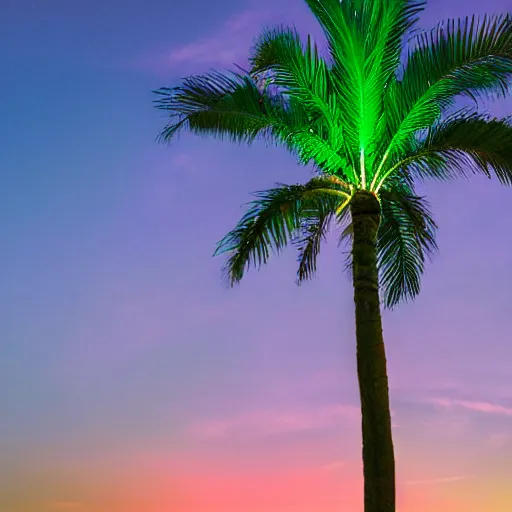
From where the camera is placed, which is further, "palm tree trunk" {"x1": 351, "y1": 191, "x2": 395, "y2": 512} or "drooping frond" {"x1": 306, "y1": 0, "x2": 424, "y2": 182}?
"drooping frond" {"x1": 306, "y1": 0, "x2": 424, "y2": 182}

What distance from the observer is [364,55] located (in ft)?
41.4

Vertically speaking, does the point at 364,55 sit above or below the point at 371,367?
above

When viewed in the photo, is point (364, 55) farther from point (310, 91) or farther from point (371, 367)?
point (371, 367)

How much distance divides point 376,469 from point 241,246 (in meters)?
4.12

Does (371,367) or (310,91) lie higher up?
(310,91)

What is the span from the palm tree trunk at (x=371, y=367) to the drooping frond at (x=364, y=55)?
1003 mm

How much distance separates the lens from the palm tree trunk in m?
11.5

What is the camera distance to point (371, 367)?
12047 mm

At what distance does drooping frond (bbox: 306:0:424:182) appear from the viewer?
40.6 feet

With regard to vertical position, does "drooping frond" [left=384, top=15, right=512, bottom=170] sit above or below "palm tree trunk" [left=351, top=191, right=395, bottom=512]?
above

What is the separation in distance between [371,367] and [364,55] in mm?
4929

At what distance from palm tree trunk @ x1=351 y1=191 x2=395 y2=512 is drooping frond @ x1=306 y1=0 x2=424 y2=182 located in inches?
39.5

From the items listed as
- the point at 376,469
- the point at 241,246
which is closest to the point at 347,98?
the point at 241,246

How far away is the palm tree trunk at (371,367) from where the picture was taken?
1149cm
